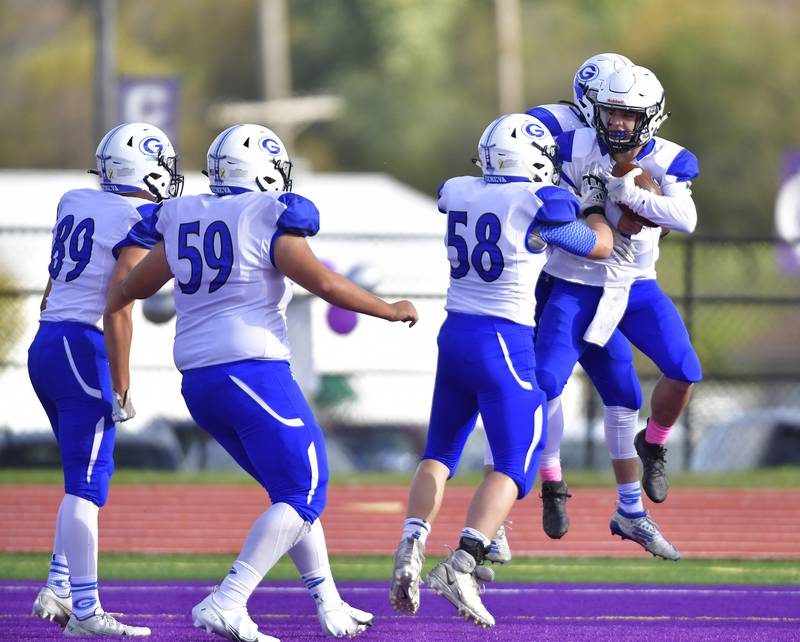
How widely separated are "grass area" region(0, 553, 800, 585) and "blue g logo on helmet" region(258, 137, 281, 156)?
10.4 feet

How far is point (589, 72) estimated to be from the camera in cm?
786

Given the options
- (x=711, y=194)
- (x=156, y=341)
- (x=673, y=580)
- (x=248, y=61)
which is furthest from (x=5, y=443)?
(x=248, y=61)

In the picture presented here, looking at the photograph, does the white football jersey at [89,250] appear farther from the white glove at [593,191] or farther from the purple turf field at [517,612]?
the white glove at [593,191]

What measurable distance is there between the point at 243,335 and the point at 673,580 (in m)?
3.53

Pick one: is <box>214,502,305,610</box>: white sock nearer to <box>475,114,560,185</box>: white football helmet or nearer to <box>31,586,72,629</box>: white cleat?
<box>31,586,72,629</box>: white cleat

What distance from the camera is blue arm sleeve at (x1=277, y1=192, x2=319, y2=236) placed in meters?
6.41

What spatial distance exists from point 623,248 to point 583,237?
0.82 m

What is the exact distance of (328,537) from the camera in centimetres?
1078

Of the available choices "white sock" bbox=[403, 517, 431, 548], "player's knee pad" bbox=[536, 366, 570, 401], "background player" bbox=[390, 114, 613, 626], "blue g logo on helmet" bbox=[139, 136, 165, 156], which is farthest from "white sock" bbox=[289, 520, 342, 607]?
"blue g logo on helmet" bbox=[139, 136, 165, 156]

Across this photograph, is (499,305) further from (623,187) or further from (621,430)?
(621,430)

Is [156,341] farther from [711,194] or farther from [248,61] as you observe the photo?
[248,61]

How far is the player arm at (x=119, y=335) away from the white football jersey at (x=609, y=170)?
209 cm

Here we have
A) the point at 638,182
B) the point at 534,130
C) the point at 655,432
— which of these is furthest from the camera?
the point at 655,432

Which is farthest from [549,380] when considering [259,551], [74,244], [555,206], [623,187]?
[74,244]
